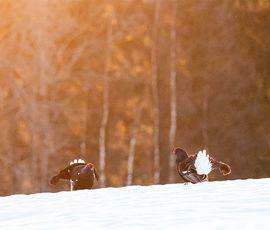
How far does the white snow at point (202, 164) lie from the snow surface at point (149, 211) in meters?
2.87

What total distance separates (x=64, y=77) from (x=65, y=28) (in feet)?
4.03

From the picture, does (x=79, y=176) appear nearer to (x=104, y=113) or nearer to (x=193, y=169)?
(x=193, y=169)

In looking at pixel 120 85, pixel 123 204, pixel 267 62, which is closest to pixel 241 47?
pixel 267 62

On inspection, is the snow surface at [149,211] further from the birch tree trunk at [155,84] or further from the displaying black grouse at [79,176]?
the birch tree trunk at [155,84]

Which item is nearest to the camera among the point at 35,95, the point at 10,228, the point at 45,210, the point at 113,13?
the point at 10,228

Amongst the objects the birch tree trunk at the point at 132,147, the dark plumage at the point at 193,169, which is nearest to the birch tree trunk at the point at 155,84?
the birch tree trunk at the point at 132,147

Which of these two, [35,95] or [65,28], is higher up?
[65,28]

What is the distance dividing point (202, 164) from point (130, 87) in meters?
13.1

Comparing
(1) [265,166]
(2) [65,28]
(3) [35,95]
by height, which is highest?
(2) [65,28]

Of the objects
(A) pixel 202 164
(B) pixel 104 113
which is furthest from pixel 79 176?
(B) pixel 104 113

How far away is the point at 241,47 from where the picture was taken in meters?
19.8

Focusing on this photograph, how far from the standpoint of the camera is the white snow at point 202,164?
576cm

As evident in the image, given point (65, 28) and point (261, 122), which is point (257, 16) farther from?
point (65, 28)

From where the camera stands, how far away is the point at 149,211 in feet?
6.61
